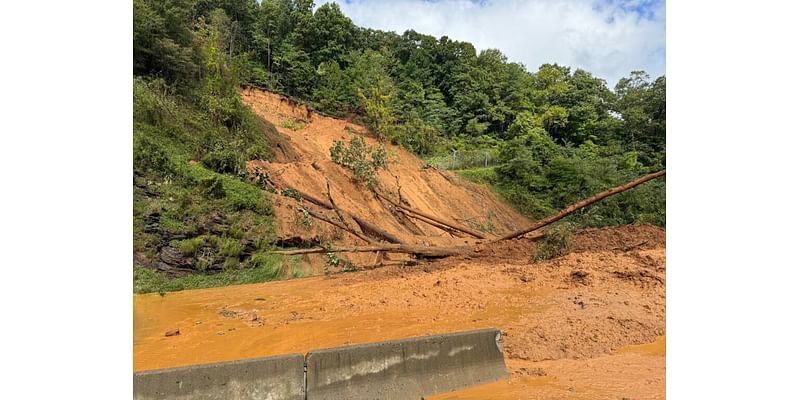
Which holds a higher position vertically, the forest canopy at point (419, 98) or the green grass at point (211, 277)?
the forest canopy at point (419, 98)

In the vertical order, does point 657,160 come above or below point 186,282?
above

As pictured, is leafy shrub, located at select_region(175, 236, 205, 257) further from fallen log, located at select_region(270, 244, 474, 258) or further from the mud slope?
the mud slope

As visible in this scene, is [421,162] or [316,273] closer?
[316,273]

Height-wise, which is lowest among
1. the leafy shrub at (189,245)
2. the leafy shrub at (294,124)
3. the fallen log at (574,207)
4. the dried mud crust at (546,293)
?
the dried mud crust at (546,293)

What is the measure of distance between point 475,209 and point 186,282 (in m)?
16.3

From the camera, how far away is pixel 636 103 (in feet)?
111

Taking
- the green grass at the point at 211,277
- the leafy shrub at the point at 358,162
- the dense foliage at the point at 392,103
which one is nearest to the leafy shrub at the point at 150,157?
the dense foliage at the point at 392,103

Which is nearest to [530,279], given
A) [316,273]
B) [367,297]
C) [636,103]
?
[367,297]

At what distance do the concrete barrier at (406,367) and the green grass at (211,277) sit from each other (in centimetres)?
684

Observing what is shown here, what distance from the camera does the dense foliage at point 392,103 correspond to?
1498 cm

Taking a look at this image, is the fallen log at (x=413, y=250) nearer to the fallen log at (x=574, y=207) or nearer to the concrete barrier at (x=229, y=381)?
the fallen log at (x=574, y=207)

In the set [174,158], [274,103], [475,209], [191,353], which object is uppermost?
[274,103]

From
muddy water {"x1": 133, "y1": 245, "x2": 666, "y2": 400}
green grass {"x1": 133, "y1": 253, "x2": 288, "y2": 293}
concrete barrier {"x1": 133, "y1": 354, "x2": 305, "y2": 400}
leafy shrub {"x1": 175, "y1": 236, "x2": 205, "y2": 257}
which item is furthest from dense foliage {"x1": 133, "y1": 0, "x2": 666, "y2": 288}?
concrete barrier {"x1": 133, "y1": 354, "x2": 305, "y2": 400}

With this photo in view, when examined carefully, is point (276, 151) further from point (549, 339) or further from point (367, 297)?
point (549, 339)
